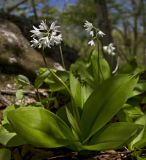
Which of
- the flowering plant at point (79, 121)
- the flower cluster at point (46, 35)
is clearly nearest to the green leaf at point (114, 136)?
the flowering plant at point (79, 121)

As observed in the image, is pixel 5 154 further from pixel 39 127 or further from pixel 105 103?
pixel 105 103

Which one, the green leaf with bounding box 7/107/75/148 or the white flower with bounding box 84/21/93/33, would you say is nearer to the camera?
the green leaf with bounding box 7/107/75/148

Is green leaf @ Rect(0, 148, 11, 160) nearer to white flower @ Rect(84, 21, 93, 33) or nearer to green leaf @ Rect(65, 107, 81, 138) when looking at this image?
green leaf @ Rect(65, 107, 81, 138)

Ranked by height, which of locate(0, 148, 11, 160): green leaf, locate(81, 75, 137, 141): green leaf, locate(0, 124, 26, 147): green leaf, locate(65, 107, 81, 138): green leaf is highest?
locate(81, 75, 137, 141): green leaf

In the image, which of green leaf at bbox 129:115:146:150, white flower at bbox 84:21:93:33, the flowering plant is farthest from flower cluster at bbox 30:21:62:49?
green leaf at bbox 129:115:146:150

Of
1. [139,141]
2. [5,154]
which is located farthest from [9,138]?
[139,141]

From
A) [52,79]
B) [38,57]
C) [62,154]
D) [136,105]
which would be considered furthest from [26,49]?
[62,154]

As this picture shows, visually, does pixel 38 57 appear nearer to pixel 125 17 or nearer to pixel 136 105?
pixel 136 105
